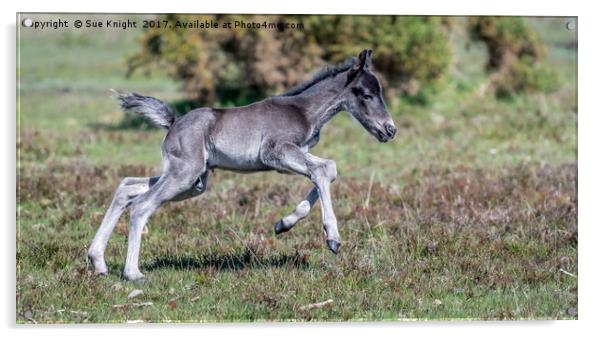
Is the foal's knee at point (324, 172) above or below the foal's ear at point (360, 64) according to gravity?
below

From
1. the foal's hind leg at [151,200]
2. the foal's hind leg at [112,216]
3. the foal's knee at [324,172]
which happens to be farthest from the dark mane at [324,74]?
the foal's hind leg at [112,216]

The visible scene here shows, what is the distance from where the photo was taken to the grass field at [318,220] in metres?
8.03

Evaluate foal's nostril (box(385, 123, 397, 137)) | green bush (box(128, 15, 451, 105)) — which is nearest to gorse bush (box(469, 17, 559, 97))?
green bush (box(128, 15, 451, 105))

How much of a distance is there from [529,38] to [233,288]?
10.2 metres

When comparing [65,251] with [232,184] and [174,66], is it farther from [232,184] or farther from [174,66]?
[174,66]

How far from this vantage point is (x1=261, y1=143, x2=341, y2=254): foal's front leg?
7.81 m

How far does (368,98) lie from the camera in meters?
8.16

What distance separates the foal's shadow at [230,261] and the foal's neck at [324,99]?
1227 millimetres

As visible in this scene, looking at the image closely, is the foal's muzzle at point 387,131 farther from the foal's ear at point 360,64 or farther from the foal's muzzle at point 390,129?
the foal's ear at point 360,64

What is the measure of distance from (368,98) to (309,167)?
29.6 inches

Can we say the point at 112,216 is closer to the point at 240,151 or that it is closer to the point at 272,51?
the point at 240,151

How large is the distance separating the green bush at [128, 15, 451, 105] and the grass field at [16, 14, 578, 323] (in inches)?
36.1

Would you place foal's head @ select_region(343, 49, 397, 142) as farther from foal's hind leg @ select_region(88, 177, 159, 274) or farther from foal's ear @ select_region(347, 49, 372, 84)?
foal's hind leg @ select_region(88, 177, 159, 274)

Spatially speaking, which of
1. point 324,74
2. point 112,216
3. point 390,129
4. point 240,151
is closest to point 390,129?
point 390,129
